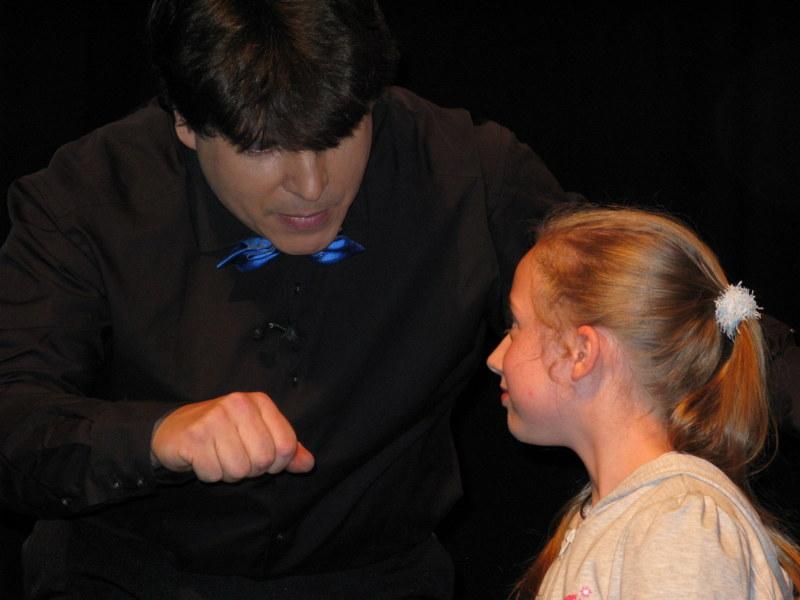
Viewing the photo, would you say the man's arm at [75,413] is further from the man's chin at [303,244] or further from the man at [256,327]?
the man's chin at [303,244]

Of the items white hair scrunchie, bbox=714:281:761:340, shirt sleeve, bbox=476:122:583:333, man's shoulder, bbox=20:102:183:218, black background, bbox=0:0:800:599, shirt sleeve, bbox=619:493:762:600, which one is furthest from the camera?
black background, bbox=0:0:800:599

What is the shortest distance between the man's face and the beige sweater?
1.56 ft

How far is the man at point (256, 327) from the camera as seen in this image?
4.66 ft

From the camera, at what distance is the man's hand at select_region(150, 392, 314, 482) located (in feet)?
4.13

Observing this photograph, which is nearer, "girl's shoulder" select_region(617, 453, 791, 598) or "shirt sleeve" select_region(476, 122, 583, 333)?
"girl's shoulder" select_region(617, 453, 791, 598)

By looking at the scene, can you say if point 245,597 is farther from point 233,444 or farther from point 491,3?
point 491,3

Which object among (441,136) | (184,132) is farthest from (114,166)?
(441,136)

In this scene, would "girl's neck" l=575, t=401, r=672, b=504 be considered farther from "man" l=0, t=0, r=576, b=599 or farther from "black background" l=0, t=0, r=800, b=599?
"black background" l=0, t=0, r=800, b=599

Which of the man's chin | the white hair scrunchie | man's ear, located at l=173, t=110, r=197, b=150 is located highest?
man's ear, located at l=173, t=110, r=197, b=150

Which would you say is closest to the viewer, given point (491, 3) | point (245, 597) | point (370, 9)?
point (370, 9)

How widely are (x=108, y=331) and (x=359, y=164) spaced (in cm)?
41

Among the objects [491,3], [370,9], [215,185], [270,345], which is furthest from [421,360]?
[491,3]

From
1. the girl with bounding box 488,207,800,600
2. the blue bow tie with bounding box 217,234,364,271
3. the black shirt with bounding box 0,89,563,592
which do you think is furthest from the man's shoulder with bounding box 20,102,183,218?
the girl with bounding box 488,207,800,600

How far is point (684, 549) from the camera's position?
1245 mm
